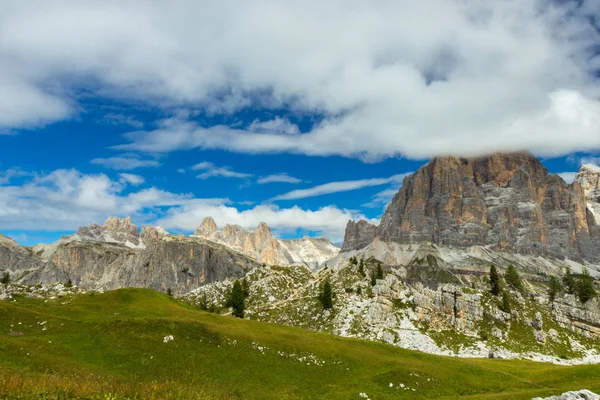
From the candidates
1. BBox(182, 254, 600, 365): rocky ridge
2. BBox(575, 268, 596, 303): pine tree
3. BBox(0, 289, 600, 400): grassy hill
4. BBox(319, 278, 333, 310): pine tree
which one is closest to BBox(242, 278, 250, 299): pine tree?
BBox(182, 254, 600, 365): rocky ridge

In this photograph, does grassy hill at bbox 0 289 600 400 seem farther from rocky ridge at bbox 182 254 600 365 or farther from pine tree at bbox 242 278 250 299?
pine tree at bbox 242 278 250 299

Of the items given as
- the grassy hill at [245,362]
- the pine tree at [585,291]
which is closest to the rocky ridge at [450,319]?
the pine tree at [585,291]

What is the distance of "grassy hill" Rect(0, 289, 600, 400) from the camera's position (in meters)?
42.4

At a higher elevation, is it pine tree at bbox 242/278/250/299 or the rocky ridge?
pine tree at bbox 242/278/250/299

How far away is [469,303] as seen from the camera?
362ft

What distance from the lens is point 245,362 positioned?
161 ft

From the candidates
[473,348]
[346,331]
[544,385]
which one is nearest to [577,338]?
[473,348]

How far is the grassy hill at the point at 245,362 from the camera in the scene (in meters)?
42.4

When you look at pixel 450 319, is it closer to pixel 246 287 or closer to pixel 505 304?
pixel 505 304

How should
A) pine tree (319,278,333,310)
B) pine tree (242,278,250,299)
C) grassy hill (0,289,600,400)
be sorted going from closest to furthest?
grassy hill (0,289,600,400) → pine tree (319,278,333,310) → pine tree (242,278,250,299)

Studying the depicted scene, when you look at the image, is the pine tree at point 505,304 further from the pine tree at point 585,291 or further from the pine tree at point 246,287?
the pine tree at point 246,287

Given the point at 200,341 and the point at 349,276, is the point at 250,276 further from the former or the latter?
the point at 200,341

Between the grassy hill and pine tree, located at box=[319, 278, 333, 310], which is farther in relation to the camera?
pine tree, located at box=[319, 278, 333, 310]

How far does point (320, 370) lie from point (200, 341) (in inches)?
688
